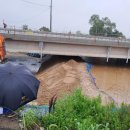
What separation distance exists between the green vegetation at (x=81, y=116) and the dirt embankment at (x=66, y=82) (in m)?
14.3

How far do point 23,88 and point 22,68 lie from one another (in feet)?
3.08

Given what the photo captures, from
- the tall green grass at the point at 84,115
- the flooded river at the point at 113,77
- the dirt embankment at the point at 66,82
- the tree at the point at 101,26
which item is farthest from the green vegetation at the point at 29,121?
the tree at the point at 101,26

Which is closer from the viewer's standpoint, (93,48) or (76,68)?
(76,68)

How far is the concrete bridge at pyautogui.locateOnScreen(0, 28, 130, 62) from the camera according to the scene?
41281 millimetres

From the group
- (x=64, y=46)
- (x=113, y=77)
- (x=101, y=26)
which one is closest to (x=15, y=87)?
(x=113, y=77)

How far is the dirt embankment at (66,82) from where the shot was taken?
27.5 m

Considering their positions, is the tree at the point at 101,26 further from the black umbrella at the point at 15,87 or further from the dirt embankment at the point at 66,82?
the black umbrella at the point at 15,87

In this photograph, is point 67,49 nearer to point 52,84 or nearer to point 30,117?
point 52,84

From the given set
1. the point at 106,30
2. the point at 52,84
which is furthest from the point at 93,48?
the point at 106,30

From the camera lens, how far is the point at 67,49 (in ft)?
139

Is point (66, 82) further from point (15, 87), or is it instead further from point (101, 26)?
point (101, 26)

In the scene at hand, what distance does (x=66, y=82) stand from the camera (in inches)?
1255

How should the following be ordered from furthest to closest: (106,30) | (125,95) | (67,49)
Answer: (106,30)
(67,49)
(125,95)

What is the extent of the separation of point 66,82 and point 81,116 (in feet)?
71.1
